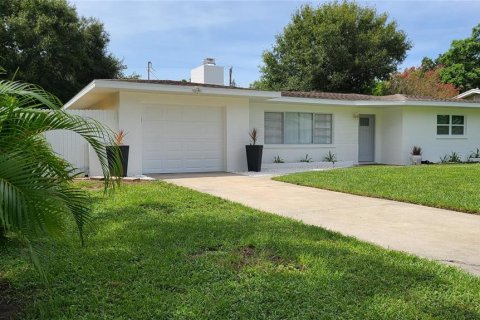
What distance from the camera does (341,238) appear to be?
5.38 metres

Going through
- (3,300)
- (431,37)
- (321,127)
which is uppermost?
(431,37)

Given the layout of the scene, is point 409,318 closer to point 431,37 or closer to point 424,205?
point 424,205

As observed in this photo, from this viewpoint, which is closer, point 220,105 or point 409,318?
point 409,318

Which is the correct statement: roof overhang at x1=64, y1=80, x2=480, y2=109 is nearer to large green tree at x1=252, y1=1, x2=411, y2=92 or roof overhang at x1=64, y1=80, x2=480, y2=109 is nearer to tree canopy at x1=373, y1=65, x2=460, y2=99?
large green tree at x1=252, y1=1, x2=411, y2=92

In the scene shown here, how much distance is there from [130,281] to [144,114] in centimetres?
1003

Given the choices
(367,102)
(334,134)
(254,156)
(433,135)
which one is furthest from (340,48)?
(254,156)

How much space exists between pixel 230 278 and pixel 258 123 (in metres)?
12.4

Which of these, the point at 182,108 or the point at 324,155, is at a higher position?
the point at 182,108

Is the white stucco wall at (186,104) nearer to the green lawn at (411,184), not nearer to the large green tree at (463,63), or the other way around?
the green lawn at (411,184)

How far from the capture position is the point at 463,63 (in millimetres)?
42469

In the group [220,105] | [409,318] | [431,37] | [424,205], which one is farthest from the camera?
[431,37]

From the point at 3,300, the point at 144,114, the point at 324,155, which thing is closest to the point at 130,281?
the point at 3,300

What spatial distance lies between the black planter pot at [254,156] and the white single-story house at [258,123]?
44cm

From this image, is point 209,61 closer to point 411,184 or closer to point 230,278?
point 411,184
